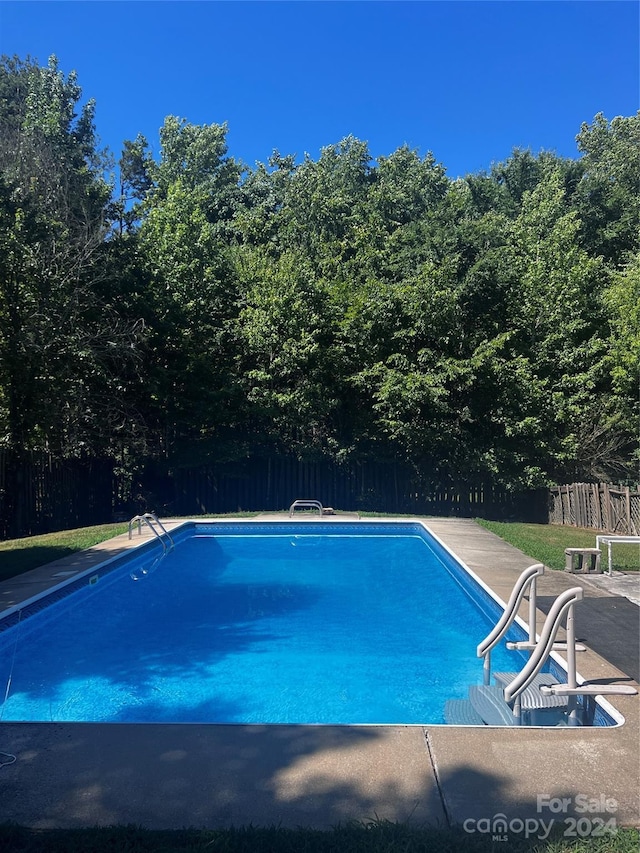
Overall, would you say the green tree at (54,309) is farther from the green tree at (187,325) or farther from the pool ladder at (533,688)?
the pool ladder at (533,688)

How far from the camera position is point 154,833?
2.95m

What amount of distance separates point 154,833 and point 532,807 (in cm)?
180

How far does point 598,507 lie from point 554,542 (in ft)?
7.78

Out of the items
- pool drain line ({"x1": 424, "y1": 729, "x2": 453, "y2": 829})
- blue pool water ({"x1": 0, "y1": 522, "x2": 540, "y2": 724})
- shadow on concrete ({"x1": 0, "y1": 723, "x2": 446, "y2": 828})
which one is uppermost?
shadow on concrete ({"x1": 0, "y1": 723, "x2": 446, "y2": 828})

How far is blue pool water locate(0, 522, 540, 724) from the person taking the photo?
587 cm

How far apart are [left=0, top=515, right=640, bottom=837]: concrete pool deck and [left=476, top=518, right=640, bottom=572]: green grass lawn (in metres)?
5.78

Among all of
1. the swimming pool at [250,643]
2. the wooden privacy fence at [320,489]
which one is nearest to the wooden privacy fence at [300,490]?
the wooden privacy fence at [320,489]

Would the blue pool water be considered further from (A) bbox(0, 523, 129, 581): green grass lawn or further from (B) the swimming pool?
(A) bbox(0, 523, 129, 581): green grass lawn

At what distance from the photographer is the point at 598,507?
14227 mm

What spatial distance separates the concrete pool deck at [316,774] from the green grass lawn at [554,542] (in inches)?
227

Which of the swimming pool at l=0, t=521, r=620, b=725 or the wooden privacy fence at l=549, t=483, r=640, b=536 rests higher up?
the wooden privacy fence at l=549, t=483, r=640, b=536

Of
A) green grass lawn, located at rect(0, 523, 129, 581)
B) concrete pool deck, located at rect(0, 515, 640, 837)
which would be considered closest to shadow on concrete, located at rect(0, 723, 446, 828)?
concrete pool deck, located at rect(0, 515, 640, 837)

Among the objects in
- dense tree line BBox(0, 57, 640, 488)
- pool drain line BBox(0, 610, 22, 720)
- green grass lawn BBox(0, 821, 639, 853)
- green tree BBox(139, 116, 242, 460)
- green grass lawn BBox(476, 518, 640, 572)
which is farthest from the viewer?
green tree BBox(139, 116, 242, 460)

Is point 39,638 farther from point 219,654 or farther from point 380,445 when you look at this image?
point 380,445
